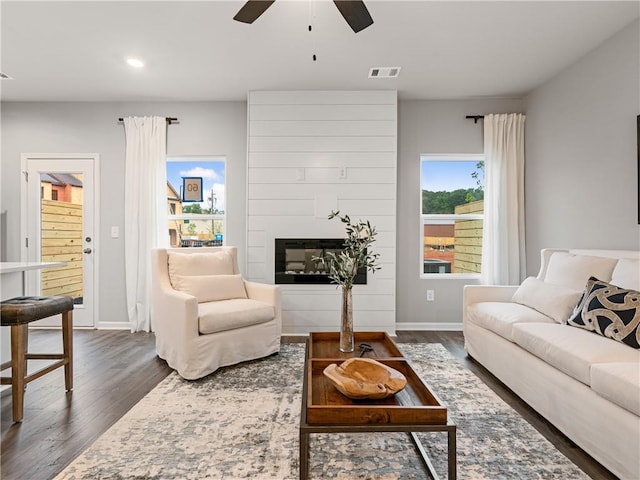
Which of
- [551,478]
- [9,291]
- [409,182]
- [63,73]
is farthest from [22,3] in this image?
[551,478]

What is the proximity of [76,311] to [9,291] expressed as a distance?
2051mm

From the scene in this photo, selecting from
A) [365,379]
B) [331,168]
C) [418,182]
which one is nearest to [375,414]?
[365,379]

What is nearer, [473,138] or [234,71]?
[234,71]

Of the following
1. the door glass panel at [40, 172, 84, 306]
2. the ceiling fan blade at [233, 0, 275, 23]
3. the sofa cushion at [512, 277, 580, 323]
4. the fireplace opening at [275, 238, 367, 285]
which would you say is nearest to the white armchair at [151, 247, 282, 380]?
the fireplace opening at [275, 238, 367, 285]

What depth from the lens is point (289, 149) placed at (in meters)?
4.05

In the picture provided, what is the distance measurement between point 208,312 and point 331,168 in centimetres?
205

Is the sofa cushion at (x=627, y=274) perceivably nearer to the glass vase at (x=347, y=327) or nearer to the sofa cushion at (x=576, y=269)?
the sofa cushion at (x=576, y=269)

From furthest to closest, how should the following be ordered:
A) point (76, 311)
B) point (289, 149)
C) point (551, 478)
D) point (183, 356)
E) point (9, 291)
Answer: point (76, 311) → point (289, 149) → point (183, 356) → point (9, 291) → point (551, 478)

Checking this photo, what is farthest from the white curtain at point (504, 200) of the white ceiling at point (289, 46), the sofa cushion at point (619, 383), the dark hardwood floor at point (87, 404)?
the sofa cushion at point (619, 383)

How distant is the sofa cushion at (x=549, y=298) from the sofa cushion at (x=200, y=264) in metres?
2.58

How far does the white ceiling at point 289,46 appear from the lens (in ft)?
8.48

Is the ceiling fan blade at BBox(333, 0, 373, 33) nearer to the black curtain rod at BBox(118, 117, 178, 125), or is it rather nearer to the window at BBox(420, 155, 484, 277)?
the window at BBox(420, 155, 484, 277)

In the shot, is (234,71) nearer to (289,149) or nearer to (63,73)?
(289,149)

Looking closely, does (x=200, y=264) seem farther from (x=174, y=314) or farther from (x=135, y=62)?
(x=135, y=62)
